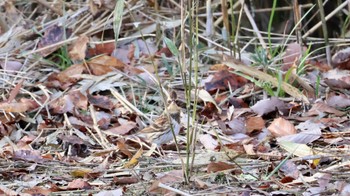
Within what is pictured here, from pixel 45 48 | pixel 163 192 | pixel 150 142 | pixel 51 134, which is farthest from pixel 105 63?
pixel 163 192

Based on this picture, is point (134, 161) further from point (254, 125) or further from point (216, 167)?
point (254, 125)

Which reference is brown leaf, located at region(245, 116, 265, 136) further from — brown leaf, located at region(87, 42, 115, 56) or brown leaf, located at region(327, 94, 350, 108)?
brown leaf, located at region(87, 42, 115, 56)

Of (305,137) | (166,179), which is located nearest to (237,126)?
(305,137)

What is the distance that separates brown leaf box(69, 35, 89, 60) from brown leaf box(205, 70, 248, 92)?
65cm

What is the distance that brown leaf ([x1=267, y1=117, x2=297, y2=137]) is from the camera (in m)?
2.39

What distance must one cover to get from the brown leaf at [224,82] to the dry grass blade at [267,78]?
0.09m

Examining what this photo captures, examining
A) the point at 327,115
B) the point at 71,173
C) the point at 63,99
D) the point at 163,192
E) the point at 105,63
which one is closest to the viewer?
the point at 163,192

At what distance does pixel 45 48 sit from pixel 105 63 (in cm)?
34

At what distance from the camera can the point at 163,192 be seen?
1.88 meters

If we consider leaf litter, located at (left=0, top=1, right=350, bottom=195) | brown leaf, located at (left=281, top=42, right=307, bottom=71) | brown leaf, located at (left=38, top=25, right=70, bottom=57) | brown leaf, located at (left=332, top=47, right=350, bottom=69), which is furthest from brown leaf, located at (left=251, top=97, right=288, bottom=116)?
brown leaf, located at (left=38, top=25, right=70, bottom=57)

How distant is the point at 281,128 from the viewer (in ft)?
7.95

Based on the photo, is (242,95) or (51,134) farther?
(242,95)

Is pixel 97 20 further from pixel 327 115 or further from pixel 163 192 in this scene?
pixel 163 192

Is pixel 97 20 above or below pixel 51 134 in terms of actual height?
above
